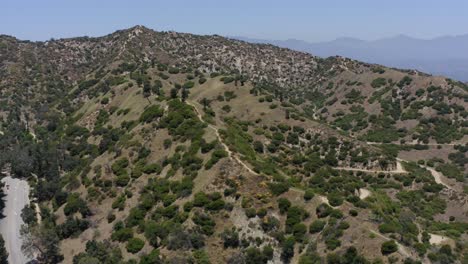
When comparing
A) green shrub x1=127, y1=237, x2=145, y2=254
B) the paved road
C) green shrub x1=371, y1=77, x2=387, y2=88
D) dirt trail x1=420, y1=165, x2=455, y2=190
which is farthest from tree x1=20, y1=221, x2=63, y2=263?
green shrub x1=371, y1=77, x2=387, y2=88

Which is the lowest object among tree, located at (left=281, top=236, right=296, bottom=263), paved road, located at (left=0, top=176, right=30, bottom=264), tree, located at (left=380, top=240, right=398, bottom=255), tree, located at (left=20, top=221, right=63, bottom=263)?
paved road, located at (left=0, top=176, right=30, bottom=264)

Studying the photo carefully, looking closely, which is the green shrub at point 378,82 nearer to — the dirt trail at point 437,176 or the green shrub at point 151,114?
the dirt trail at point 437,176

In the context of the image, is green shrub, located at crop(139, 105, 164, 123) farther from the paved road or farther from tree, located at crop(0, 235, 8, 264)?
tree, located at crop(0, 235, 8, 264)

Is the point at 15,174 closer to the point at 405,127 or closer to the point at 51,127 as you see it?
the point at 51,127

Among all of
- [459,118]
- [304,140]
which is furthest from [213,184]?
[459,118]

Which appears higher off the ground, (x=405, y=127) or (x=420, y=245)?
(x=420, y=245)
